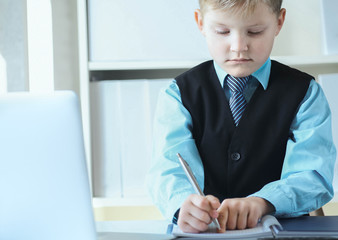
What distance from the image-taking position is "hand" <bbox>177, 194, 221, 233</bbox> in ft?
2.32

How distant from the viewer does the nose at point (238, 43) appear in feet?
2.99

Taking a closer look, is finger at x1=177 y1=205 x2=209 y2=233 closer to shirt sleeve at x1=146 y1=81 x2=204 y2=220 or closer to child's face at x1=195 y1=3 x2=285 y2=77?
shirt sleeve at x1=146 y1=81 x2=204 y2=220

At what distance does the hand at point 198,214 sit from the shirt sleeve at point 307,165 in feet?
0.58

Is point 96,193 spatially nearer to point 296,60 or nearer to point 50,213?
point 296,60

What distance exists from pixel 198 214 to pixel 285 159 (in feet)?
1.18

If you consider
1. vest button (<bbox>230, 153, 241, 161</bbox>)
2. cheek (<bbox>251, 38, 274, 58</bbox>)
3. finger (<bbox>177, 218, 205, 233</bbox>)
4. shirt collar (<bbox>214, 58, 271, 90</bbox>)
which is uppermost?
cheek (<bbox>251, 38, 274, 58</bbox>)

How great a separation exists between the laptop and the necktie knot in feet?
Result: 2.08

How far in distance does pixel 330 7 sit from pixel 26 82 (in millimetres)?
988

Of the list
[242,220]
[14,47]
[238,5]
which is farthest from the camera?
[14,47]

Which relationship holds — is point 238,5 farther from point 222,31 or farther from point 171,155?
point 171,155

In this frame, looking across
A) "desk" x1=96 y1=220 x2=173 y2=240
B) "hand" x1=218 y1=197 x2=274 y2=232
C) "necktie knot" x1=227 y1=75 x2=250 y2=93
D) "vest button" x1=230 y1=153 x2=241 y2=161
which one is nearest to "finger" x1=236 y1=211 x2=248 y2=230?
"hand" x1=218 y1=197 x2=274 y2=232

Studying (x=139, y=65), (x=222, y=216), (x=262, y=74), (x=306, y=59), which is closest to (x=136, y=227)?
(x=222, y=216)

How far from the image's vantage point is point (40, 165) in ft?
1.66

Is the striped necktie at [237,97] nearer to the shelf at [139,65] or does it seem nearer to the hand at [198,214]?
the hand at [198,214]
